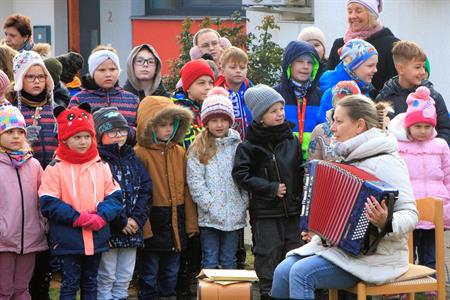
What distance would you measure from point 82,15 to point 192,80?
1203 cm

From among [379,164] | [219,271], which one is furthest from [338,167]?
[219,271]

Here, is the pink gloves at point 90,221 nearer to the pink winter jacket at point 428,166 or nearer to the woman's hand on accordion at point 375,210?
the woman's hand on accordion at point 375,210

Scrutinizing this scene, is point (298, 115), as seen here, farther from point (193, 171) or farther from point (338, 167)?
point (338, 167)

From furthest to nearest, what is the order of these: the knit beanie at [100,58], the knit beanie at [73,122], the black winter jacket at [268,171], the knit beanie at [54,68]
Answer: the knit beanie at [54,68] < the knit beanie at [100,58] < the black winter jacket at [268,171] < the knit beanie at [73,122]

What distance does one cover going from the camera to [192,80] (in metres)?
8.54

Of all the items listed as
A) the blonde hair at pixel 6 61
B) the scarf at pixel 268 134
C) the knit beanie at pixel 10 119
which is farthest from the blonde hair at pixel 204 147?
the blonde hair at pixel 6 61

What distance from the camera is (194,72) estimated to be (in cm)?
853

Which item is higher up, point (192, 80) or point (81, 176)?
point (192, 80)

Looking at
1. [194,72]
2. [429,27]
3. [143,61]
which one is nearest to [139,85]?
[143,61]

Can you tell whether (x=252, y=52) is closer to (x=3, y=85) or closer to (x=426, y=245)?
(x=426, y=245)

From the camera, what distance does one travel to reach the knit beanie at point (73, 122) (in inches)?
288

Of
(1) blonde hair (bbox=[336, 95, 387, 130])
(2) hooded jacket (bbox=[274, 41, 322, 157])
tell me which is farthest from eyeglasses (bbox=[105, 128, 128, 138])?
(1) blonde hair (bbox=[336, 95, 387, 130])

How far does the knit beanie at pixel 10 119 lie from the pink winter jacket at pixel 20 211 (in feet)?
0.64

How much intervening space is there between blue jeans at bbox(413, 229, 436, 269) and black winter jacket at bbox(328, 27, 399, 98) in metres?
1.45
